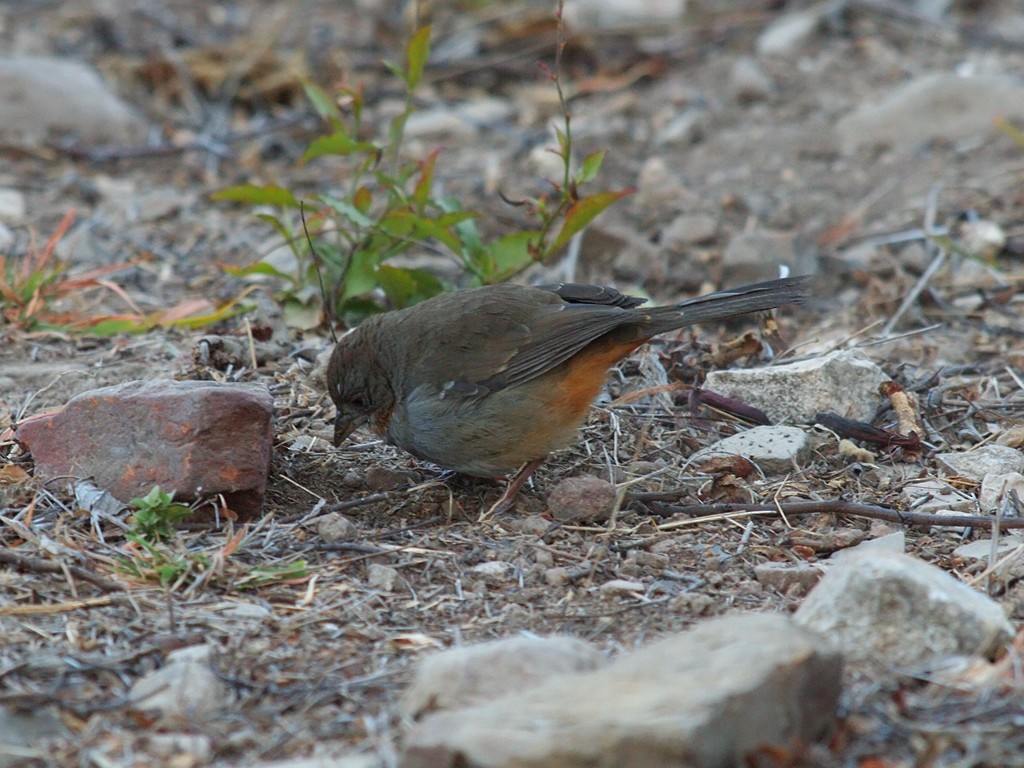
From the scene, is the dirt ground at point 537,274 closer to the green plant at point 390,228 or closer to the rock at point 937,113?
the rock at point 937,113

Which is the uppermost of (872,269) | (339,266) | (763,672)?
(763,672)

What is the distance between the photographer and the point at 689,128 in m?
8.77

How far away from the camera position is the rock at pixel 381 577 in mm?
3758

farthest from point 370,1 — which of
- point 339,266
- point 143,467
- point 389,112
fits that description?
point 143,467

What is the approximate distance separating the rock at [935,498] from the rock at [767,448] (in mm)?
409

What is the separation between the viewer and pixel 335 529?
13.3 feet

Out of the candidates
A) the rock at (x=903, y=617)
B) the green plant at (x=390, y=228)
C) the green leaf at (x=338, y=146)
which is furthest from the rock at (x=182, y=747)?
the green leaf at (x=338, y=146)

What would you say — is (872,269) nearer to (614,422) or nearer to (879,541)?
(614,422)

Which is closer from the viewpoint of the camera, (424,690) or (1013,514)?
(424,690)

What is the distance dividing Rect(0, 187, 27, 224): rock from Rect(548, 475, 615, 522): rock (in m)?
4.39

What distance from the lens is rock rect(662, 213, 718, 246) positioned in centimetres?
718

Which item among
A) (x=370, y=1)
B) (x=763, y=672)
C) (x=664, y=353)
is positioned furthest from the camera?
(x=370, y=1)

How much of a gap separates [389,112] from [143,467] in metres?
5.65

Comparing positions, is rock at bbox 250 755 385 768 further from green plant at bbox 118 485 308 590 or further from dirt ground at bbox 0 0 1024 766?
green plant at bbox 118 485 308 590
